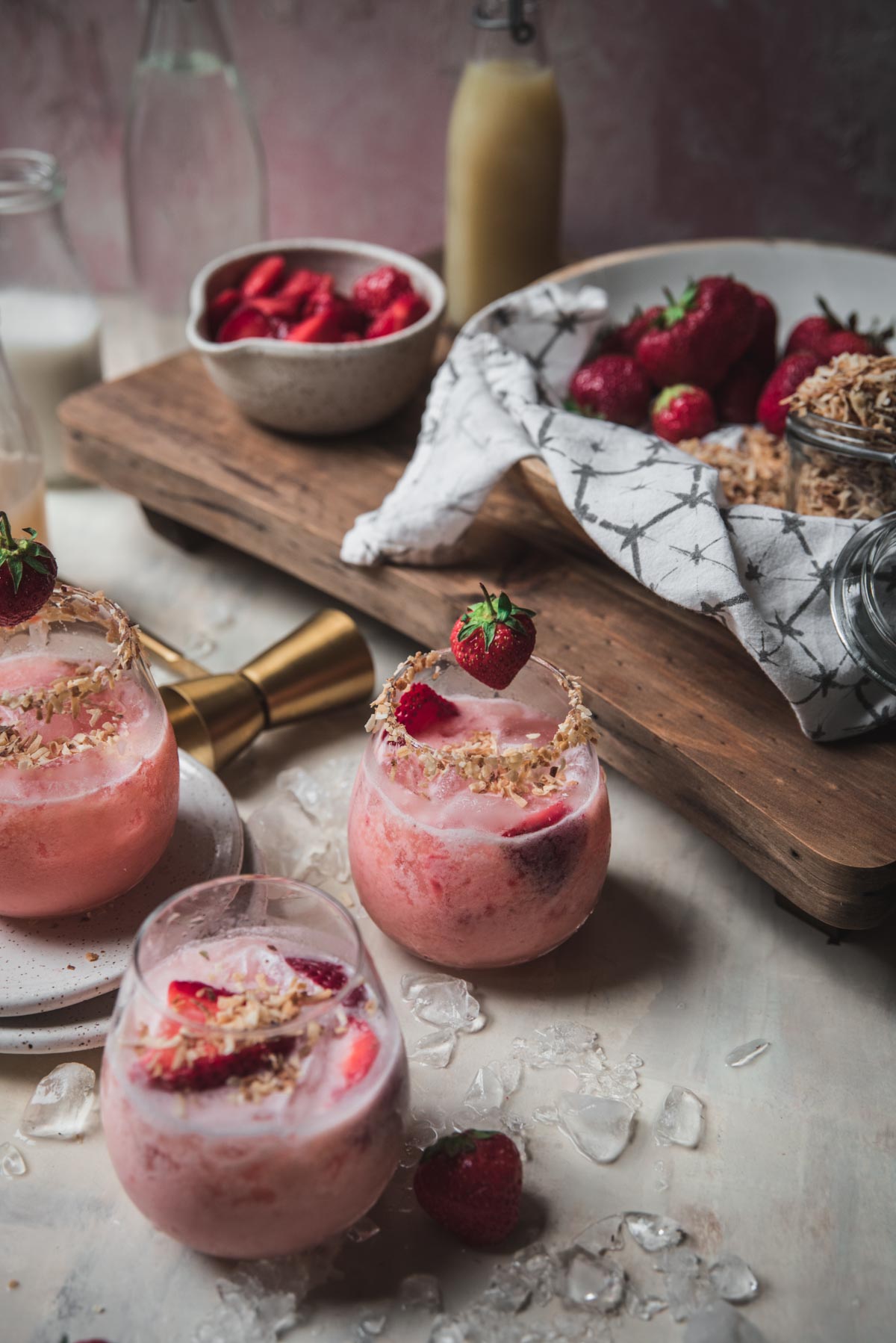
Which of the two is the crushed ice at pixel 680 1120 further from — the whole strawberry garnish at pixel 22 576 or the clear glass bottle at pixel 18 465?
the clear glass bottle at pixel 18 465

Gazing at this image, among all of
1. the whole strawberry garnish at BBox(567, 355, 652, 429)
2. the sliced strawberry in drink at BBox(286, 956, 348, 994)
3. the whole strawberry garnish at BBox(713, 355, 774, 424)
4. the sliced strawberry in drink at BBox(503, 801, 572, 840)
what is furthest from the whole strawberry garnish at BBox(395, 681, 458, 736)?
the whole strawberry garnish at BBox(713, 355, 774, 424)

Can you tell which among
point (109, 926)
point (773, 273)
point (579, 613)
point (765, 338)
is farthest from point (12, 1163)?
point (773, 273)

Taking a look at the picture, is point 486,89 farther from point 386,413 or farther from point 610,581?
point 610,581

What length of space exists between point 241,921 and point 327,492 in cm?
69

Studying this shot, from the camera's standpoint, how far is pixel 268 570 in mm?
1565

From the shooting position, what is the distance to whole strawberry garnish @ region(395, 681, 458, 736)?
996 mm

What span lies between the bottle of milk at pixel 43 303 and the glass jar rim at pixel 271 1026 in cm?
98

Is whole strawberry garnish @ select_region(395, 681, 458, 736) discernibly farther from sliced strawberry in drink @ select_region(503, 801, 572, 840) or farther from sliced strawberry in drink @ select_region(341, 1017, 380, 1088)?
sliced strawberry in drink @ select_region(341, 1017, 380, 1088)

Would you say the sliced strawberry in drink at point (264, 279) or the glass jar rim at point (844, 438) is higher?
the glass jar rim at point (844, 438)

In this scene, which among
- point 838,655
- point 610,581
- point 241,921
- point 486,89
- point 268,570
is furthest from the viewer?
point 486,89

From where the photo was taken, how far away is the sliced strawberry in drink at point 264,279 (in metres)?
1.56

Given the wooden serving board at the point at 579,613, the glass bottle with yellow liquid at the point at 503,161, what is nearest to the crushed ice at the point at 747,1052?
the wooden serving board at the point at 579,613

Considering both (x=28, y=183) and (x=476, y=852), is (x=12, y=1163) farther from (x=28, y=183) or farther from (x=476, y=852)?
(x=28, y=183)

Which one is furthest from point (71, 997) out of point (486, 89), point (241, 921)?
point (486, 89)
